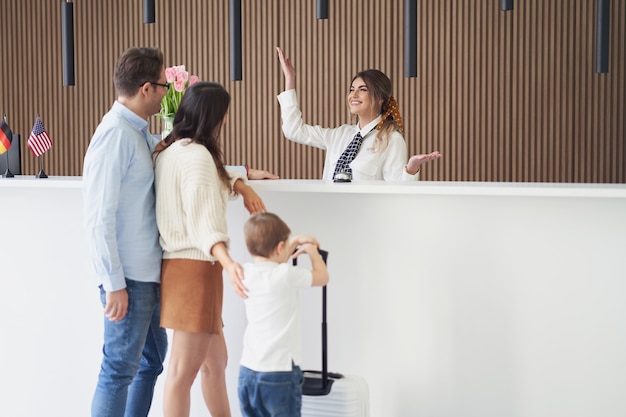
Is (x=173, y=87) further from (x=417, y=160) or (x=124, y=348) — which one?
(x=124, y=348)

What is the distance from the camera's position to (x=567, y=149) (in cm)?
674

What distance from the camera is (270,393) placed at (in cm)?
276

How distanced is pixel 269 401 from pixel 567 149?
4662 mm

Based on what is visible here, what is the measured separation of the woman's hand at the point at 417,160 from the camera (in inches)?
155

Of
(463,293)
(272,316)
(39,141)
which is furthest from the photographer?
(39,141)

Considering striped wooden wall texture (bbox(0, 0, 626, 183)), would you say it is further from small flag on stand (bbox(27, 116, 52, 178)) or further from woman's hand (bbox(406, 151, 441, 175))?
small flag on stand (bbox(27, 116, 52, 178))

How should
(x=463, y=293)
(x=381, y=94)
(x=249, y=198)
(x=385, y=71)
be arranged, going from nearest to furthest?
(x=249, y=198)
(x=463, y=293)
(x=381, y=94)
(x=385, y=71)

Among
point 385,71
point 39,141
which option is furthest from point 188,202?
point 385,71

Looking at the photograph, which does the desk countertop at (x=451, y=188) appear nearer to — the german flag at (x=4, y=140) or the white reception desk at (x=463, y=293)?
the white reception desk at (x=463, y=293)

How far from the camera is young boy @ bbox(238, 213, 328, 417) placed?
2744 millimetres

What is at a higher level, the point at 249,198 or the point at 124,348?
the point at 249,198

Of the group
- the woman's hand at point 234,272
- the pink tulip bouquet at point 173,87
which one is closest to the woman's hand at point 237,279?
the woman's hand at point 234,272

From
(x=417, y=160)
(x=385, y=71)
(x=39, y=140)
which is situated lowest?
(x=417, y=160)

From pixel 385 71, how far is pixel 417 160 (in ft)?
10.9
